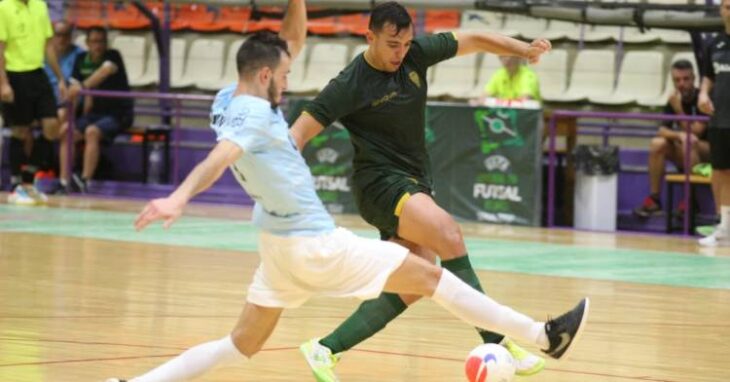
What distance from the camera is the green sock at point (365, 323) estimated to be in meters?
7.50

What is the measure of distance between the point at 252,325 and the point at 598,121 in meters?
13.0

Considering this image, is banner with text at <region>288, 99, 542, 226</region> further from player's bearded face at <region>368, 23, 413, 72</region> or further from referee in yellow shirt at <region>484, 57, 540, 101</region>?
player's bearded face at <region>368, 23, 413, 72</region>

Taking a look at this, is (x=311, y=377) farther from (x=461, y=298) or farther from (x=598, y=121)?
(x=598, y=121)

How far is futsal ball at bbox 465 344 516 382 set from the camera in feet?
22.7

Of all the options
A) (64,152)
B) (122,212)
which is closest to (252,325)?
(122,212)

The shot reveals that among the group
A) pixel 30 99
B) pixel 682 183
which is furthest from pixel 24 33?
pixel 682 183

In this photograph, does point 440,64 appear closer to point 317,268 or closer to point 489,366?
point 489,366

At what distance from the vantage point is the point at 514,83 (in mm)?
17969

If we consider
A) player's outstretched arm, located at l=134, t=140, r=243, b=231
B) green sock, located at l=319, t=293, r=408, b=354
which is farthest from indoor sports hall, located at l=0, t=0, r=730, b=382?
player's outstretched arm, located at l=134, t=140, r=243, b=231

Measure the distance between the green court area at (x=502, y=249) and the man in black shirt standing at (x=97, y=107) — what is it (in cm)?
251

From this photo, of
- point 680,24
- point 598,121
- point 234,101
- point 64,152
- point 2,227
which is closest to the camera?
point 234,101

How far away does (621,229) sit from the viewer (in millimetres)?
17938

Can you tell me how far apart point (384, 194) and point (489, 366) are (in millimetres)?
1250

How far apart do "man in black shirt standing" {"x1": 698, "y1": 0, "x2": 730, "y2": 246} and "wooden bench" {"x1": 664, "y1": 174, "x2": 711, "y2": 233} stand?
0.96 metres
